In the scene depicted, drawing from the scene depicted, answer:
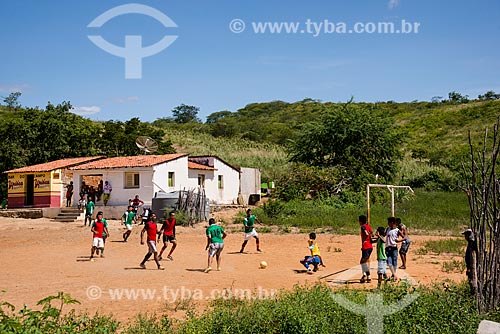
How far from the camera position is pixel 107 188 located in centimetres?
3231

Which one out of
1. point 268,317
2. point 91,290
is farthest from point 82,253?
point 268,317

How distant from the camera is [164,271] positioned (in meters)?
15.1

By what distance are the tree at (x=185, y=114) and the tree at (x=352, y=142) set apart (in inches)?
2749

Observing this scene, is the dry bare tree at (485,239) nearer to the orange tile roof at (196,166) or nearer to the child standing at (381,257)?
the child standing at (381,257)

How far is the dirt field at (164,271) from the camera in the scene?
1130 centimetres

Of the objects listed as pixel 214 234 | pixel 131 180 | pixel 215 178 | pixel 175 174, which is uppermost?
pixel 175 174

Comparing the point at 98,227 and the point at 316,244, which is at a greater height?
the point at 98,227

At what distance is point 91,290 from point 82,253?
7724 mm

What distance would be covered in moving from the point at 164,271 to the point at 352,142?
24.5 meters

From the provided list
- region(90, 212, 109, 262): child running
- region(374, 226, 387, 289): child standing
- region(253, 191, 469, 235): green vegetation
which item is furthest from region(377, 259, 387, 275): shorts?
region(253, 191, 469, 235): green vegetation

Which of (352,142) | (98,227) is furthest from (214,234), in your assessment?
(352,142)

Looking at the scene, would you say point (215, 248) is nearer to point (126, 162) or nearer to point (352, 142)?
point (126, 162)

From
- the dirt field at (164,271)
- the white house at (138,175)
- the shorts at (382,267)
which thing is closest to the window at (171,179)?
the white house at (138,175)

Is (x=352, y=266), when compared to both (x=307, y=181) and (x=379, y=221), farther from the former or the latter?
(x=307, y=181)
